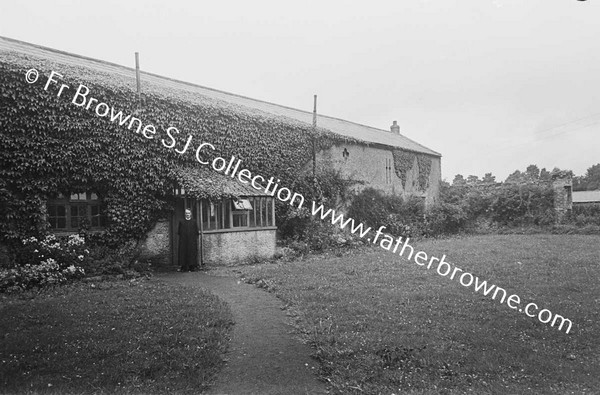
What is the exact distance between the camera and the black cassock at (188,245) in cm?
1354

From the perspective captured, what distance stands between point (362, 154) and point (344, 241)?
27.0 feet

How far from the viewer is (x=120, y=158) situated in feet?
45.3

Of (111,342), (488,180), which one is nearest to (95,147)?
(111,342)

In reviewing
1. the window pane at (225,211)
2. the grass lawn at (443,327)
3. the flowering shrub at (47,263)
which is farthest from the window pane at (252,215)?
the flowering shrub at (47,263)

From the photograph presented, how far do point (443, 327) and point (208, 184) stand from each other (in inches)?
381

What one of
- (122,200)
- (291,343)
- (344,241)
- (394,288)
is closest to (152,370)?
(291,343)

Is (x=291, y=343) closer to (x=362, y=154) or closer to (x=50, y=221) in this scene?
(x=50, y=221)

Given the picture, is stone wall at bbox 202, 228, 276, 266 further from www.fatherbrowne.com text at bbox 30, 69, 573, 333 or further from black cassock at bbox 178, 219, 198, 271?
www.fatherbrowne.com text at bbox 30, 69, 573, 333

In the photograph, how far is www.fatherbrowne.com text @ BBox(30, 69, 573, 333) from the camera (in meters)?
8.99

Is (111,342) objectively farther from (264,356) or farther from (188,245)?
(188,245)

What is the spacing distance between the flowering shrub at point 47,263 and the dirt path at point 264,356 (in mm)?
4783

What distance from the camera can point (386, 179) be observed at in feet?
90.4

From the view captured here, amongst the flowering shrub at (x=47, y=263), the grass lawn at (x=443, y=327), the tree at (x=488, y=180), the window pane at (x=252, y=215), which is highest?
the tree at (x=488, y=180)

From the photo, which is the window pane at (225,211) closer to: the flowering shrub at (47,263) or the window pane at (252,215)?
the window pane at (252,215)
